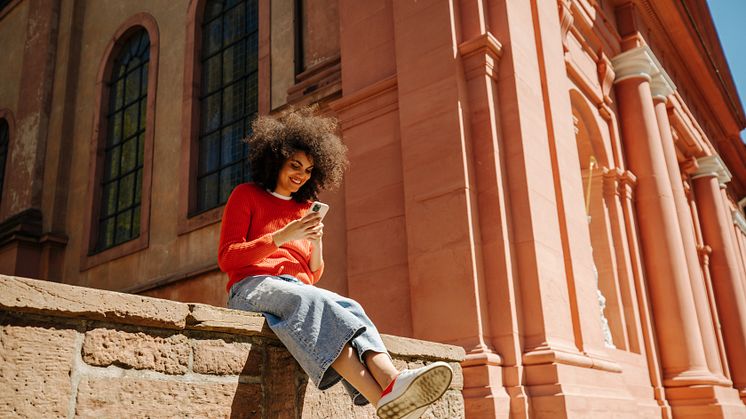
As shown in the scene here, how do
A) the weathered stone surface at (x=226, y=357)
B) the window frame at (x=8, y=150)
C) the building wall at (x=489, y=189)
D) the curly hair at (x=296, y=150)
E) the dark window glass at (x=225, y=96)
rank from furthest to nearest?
the window frame at (x=8, y=150) → the dark window glass at (x=225, y=96) → the building wall at (x=489, y=189) → the curly hair at (x=296, y=150) → the weathered stone surface at (x=226, y=357)

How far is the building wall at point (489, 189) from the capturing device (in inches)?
248

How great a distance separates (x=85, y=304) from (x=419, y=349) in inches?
79.0

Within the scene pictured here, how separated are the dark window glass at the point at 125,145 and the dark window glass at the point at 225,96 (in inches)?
69.5

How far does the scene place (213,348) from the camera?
121 inches

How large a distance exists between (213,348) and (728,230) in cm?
1579

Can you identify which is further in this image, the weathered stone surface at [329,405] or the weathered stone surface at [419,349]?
the weathered stone surface at [419,349]

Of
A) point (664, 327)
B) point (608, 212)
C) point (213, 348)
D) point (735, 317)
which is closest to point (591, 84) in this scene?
point (608, 212)

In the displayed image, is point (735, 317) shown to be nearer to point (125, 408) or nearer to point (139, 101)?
point (139, 101)

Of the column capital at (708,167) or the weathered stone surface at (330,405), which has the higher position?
the column capital at (708,167)

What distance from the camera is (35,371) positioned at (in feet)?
7.98

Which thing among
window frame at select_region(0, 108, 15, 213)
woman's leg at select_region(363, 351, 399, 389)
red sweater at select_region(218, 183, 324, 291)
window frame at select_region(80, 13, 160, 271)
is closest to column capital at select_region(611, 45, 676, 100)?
window frame at select_region(80, 13, 160, 271)

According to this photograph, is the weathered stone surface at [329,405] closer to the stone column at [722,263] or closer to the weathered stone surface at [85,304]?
the weathered stone surface at [85,304]

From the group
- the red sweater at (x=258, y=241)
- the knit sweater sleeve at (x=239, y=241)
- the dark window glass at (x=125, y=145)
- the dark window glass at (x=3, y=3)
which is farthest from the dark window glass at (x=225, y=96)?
the dark window glass at (x=3, y=3)

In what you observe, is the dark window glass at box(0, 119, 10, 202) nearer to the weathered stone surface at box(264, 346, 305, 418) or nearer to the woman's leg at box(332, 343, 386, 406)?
the weathered stone surface at box(264, 346, 305, 418)
